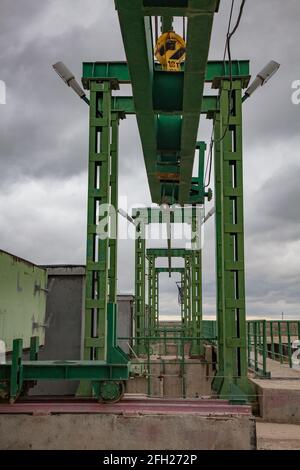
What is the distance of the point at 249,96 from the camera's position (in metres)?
11.0

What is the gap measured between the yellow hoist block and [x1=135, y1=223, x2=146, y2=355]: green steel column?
46.5 feet

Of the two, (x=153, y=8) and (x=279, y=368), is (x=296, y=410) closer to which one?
(x=279, y=368)

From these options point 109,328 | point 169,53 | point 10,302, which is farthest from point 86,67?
point 109,328

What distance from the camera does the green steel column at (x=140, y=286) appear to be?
22.7 meters

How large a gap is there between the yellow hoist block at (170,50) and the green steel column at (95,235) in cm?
195

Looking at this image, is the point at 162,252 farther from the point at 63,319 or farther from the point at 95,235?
the point at 95,235

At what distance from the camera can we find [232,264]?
33.6 feet

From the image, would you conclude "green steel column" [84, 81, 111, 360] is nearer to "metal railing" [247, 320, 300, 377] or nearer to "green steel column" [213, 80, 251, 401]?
"green steel column" [213, 80, 251, 401]

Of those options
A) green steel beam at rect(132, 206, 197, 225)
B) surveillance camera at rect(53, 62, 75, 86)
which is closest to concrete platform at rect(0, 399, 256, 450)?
surveillance camera at rect(53, 62, 75, 86)

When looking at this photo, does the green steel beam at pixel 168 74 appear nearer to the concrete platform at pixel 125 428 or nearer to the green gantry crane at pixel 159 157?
the green gantry crane at pixel 159 157

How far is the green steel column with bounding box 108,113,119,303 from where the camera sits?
11446 mm

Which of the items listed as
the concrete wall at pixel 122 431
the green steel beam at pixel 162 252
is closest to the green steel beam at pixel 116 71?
the concrete wall at pixel 122 431

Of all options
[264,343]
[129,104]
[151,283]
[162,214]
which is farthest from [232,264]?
[151,283]
